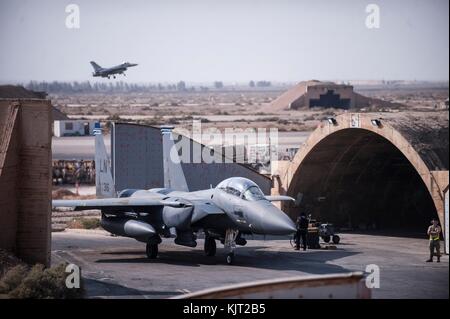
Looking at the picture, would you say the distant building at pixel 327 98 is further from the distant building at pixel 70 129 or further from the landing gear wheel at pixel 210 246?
the landing gear wheel at pixel 210 246

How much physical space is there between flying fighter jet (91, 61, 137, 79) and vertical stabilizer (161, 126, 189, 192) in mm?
23718

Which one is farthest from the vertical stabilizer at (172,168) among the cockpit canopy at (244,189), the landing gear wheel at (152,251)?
the cockpit canopy at (244,189)

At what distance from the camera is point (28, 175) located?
22.2 meters

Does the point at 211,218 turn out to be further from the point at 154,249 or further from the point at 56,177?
the point at 56,177

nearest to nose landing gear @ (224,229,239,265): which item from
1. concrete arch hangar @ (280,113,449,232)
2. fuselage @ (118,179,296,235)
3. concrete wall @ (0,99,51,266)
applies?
fuselage @ (118,179,296,235)

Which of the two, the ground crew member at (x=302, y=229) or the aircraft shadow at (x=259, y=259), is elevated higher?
the ground crew member at (x=302, y=229)

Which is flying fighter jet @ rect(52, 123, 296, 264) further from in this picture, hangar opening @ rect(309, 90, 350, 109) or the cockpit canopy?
hangar opening @ rect(309, 90, 350, 109)

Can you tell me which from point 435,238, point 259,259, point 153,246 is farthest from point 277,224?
point 153,246

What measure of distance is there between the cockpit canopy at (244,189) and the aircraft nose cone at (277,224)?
110cm

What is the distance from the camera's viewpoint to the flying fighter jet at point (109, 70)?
5863cm

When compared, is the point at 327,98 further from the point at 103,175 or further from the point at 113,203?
the point at 113,203
